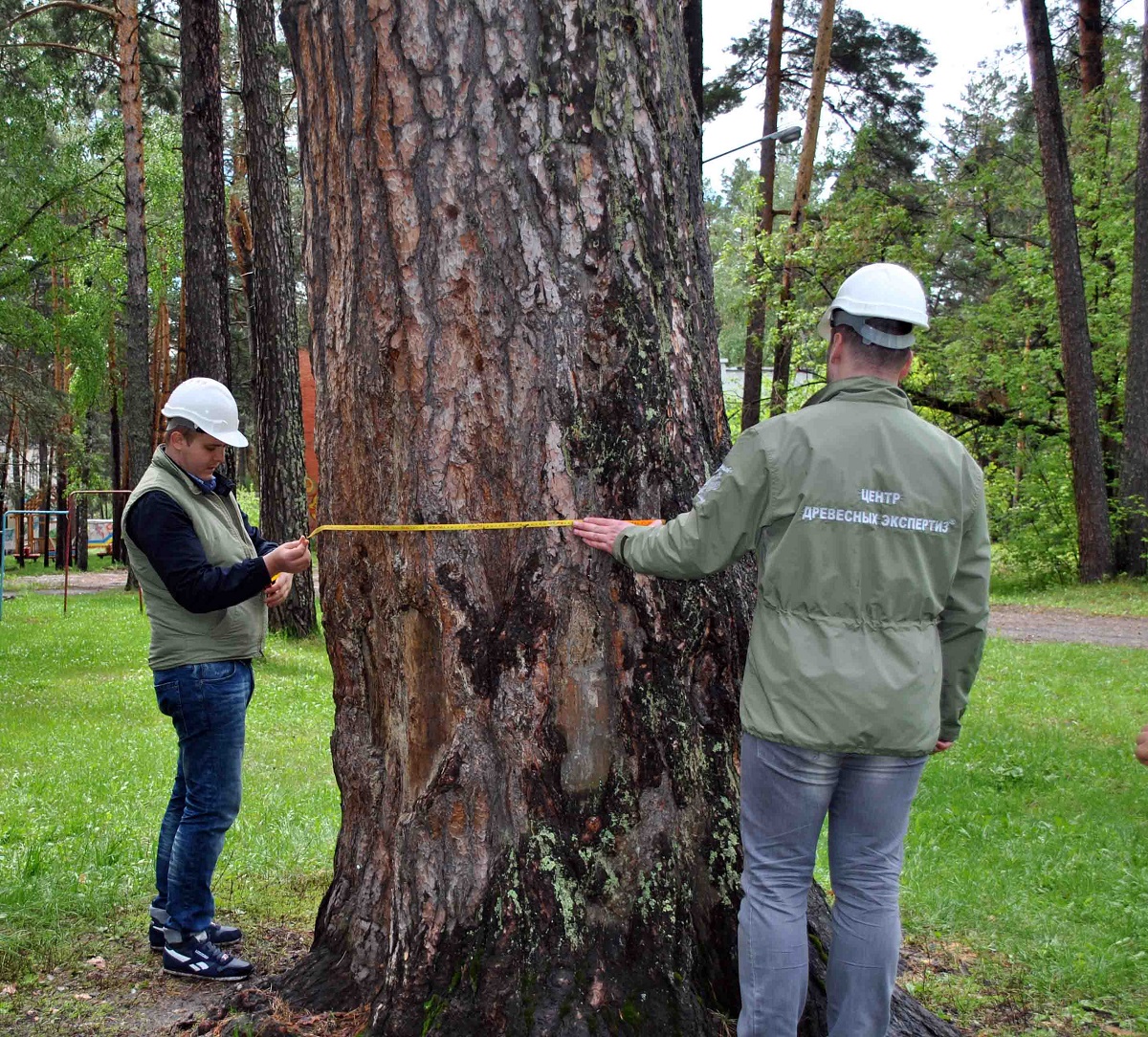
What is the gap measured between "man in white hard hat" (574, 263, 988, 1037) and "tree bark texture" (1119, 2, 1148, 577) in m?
17.3

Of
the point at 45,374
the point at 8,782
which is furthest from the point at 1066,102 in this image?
the point at 45,374

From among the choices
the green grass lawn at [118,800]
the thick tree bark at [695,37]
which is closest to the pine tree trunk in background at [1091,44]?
the green grass lawn at [118,800]

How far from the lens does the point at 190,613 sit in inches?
145

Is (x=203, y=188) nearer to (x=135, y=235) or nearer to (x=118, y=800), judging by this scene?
(x=135, y=235)

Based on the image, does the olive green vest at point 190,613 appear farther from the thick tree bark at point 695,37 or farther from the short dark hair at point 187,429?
the thick tree bark at point 695,37

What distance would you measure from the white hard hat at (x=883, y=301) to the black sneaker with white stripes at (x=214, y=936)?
3.01m

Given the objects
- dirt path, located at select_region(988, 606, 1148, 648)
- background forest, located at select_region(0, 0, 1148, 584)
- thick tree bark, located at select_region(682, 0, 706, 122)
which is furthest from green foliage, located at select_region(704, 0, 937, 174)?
thick tree bark, located at select_region(682, 0, 706, 122)

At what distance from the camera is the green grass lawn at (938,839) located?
402cm

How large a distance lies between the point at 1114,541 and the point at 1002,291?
19.1ft

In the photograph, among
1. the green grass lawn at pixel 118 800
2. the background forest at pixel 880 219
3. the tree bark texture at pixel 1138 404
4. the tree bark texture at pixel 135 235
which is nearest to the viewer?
the green grass lawn at pixel 118 800

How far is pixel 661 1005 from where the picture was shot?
2.80 metres

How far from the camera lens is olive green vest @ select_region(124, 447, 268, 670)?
12.1 ft

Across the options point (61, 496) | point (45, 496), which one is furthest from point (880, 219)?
point (45, 496)

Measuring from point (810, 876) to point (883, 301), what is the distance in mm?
1410
